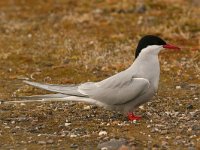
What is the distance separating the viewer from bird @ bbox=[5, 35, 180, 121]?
8.09 meters

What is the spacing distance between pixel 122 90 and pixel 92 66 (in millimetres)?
3646

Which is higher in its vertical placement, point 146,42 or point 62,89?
point 146,42

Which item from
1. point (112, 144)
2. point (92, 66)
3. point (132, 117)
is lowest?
point (112, 144)

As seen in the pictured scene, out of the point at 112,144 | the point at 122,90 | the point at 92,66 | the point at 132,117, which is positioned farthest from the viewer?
the point at 92,66

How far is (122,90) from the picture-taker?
26.6 ft

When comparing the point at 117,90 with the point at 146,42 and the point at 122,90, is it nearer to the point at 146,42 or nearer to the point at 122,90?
the point at 122,90

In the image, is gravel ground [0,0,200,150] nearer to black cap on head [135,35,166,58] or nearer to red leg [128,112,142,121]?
red leg [128,112,142,121]

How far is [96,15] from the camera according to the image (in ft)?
52.7

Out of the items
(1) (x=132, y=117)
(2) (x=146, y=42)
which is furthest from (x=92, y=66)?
(1) (x=132, y=117)

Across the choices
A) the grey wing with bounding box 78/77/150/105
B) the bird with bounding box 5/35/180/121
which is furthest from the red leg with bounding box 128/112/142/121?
the grey wing with bounding box 78/77/150/105

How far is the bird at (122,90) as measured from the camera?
8.09m

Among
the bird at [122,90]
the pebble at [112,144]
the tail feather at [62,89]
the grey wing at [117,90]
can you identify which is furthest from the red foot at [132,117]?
the pebble at [112,144]

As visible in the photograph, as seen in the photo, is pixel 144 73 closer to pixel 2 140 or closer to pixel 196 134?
pixel 196 134

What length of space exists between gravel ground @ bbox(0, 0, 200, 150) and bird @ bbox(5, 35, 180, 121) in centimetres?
23
